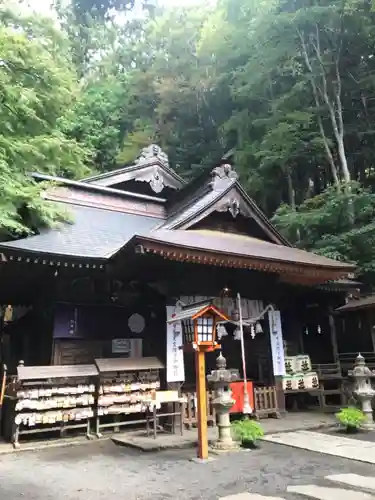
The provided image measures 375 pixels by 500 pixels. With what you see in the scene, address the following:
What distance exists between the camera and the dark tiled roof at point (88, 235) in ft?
29.4

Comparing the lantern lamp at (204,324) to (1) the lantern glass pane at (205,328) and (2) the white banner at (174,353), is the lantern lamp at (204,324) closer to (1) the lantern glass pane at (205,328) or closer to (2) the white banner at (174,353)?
(1) the lantern glass pane at (205,328)

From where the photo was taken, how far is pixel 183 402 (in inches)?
364

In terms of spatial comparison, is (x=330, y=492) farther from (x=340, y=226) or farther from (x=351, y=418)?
(x=340, y=226)

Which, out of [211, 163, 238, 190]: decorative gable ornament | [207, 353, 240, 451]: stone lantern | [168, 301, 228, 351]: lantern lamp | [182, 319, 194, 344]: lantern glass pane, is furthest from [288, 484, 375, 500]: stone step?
[211, 163, 238, 190]: decorative gable ornament

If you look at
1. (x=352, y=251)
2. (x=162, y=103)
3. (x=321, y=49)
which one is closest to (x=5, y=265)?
(x=352, y=251)

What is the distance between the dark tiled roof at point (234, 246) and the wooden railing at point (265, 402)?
3.34m

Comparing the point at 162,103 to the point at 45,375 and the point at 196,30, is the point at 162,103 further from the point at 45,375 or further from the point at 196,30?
the point at 45,375

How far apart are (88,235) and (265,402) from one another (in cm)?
602

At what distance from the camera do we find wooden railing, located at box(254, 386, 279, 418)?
10555 millimetres

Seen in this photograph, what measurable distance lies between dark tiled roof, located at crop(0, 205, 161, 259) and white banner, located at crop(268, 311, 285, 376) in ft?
14.3

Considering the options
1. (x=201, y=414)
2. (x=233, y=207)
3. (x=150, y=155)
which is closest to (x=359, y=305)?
(x=233, y=207)

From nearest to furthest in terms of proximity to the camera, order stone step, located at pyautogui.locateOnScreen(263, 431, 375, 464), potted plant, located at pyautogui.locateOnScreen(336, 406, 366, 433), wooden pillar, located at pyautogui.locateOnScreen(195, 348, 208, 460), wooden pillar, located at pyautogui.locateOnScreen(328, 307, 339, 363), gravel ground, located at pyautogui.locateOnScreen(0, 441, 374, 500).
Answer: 1. gravel ground, located at pyautogui.locateOnScreen(0, 441, 374, 500)
2. wooden pillar, located at pyautogui.locateOnScreen(195, 348, 208, 460)
3. stone step, located at pyautogui.locateOnScreen(263, 431, 375, 464)
4. potted plant, located at pyautogui.locateOnScreen(336, 406, 366, 433)
5. wooden pillar, located at pyautogui.locateOnScreen(328, 307, 339, 363)

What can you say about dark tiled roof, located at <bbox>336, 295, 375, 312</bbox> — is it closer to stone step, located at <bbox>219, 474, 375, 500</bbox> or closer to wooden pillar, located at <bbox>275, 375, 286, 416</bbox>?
wooden pillar, located at <bbox>275, 375, 286, 416</bbox>

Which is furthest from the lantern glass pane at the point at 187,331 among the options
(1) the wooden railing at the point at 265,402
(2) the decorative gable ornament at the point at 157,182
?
(2) the decorative gable ornament at the point at 157,182
